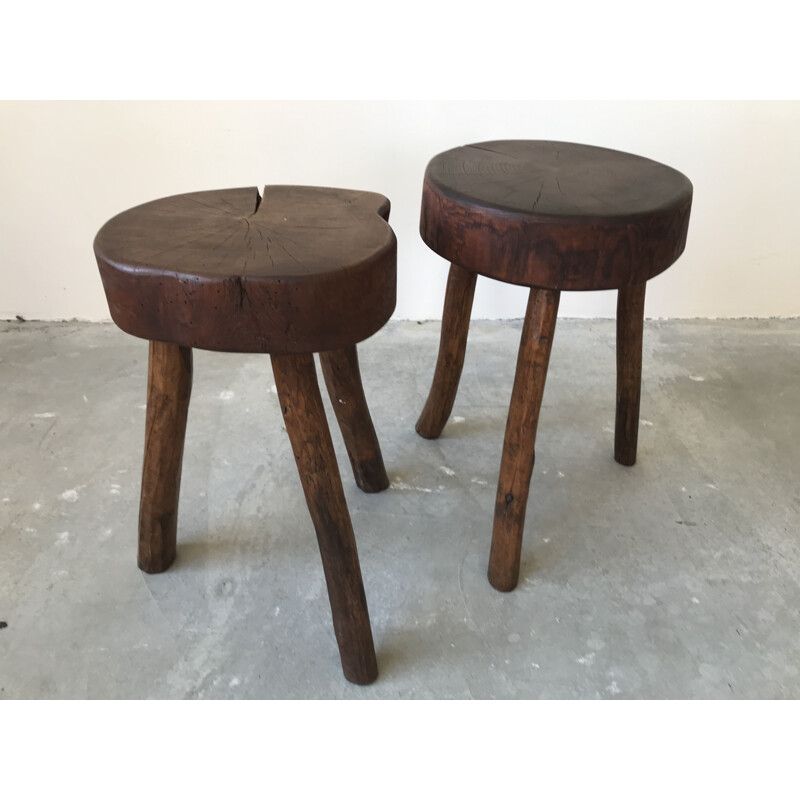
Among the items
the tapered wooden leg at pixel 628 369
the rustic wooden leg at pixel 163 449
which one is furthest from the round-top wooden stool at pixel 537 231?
the rustic wooden leg at pixel 163 449

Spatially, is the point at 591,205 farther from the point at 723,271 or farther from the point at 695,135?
the point at 723,271

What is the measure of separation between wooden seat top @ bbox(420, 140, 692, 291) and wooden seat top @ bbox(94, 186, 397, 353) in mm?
139

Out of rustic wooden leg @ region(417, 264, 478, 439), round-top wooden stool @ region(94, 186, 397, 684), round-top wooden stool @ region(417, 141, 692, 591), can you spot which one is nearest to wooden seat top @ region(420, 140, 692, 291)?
round-top wooden stool @ region(417, 141, 692, 591)

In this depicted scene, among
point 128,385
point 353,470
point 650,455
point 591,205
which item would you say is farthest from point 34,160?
point 650,455

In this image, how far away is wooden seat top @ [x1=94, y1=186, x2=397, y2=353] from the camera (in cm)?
80

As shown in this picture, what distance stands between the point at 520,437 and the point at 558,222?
1.07 feet

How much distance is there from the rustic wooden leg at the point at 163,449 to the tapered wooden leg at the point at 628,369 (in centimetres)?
78

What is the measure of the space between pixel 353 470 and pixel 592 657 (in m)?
0.55

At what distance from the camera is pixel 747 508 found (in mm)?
1341

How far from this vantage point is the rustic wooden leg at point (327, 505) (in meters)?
0.89

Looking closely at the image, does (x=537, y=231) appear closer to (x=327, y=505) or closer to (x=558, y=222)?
(x=558, y=222)

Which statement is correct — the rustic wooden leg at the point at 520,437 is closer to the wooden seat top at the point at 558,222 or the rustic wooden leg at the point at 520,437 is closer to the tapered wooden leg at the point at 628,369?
the wooden seat top at the point at 558,222

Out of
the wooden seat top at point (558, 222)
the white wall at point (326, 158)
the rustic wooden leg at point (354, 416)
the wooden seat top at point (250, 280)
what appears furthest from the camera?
the white wall at point (326, 158)

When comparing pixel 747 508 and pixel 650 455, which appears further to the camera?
pixel 650 455
